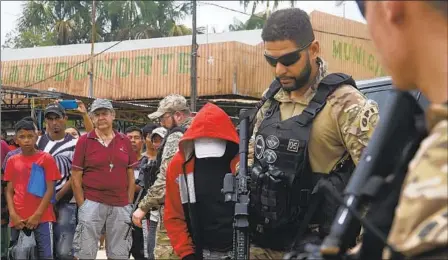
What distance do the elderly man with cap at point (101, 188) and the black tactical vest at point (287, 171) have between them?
4.10 metres

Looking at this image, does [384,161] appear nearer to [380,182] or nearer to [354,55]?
[380,182]

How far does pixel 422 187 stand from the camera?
1.17 m

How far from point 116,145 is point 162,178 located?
75.5 inches

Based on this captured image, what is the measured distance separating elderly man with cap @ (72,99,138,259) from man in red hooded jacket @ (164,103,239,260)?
3117 mm

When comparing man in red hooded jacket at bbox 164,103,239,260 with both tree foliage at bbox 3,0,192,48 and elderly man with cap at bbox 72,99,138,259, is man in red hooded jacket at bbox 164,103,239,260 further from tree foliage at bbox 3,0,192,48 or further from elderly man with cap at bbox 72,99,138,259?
tree foliage at bbox 3,0,192,48

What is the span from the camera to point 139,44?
26.6 meters

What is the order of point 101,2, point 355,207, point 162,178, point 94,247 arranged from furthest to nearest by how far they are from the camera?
point 101,2 < point 94,247 < point 162,178 < point 355,207

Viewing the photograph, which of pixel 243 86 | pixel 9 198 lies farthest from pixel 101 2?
pixel 9 198

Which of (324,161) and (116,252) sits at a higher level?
(324,161)

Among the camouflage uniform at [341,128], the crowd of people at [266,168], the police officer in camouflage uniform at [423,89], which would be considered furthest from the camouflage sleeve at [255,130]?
the police officer in camouflage uniform at [423,89]

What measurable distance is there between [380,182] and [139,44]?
84.2 feet

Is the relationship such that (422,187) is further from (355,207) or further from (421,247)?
(355,207)

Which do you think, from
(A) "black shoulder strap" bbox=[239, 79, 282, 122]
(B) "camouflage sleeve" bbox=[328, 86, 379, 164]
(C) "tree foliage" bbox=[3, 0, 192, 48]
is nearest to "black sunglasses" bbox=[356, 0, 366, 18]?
(B) "camouflage sleeve" bbox=[328, 86, 379, 164]

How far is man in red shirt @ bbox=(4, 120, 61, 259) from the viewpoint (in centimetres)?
737
